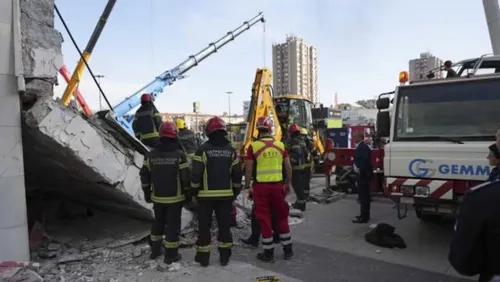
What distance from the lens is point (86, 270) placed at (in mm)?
4559

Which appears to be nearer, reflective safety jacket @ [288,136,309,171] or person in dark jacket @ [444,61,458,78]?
person in dark jacket @ [444,61,458,78]

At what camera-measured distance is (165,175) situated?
4.71 metres

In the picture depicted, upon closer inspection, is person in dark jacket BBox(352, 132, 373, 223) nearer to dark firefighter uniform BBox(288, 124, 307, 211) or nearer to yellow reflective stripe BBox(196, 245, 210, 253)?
dark firefighter uniform BBox(288, 124, 307, 211)

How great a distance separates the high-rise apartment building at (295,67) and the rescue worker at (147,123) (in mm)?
45250

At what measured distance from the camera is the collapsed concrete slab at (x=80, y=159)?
4172 mm

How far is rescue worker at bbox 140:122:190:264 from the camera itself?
4.70 m

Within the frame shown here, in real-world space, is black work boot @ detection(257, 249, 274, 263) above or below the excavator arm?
below

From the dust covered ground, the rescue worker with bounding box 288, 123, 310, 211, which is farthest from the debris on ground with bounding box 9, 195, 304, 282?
the rescue worker with bounding box 288, 123, 310, 211

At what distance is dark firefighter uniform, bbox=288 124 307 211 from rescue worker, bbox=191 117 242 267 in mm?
2961

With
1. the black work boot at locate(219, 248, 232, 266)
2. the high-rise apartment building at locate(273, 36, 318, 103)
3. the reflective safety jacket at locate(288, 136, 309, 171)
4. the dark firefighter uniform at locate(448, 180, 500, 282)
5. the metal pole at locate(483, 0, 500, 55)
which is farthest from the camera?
the high-rise apartment building at locate(273, 36, 318, 103)

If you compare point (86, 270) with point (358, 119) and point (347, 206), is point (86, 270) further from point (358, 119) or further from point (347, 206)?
point (358, 119)

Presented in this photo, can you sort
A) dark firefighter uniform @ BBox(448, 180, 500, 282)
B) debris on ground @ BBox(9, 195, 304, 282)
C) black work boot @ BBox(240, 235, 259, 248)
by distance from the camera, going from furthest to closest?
black work boot @ BBox(240, 235, 259, 248)
debris on ground @ BBox(9, 195, 304, 282)
dark firefighter uniform @ BBox(448, 180, 500, 282)

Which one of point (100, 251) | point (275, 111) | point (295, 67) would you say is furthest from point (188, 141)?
point (295, 67)

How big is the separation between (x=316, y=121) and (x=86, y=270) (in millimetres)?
10067
